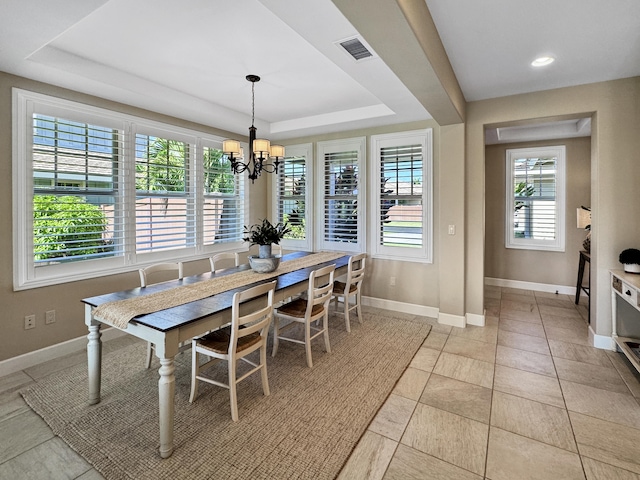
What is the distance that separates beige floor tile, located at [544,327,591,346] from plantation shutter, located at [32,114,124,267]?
5035mm

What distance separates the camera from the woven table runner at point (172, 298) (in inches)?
82.5

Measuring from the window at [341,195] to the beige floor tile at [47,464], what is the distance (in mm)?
3773

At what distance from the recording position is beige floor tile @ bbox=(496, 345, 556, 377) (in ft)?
9.69

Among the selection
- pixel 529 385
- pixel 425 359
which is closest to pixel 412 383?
pixel 425 359

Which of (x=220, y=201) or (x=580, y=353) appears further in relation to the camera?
(x=220, y=201)

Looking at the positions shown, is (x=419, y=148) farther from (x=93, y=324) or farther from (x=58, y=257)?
(x=58, y=257)

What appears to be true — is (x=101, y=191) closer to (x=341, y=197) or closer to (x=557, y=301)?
(x=341, y=197)

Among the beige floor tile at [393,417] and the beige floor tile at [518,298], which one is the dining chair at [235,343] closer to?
the beige floor tile at [393,417]

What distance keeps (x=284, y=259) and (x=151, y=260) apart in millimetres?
1618

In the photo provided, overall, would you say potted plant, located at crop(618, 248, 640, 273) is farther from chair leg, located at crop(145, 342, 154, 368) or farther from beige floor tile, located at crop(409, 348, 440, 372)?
chair leg, located at crop(145, 342, 154, 368)

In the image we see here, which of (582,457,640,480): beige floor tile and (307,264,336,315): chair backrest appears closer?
(582,457,640,480): beige floor tile

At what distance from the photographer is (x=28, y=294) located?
2986mm

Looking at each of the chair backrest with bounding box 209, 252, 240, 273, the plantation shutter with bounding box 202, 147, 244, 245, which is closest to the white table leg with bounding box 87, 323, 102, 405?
the chair backrest with bounding box 209, 252, 240, 273

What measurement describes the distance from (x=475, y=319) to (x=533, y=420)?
6.21 ft
